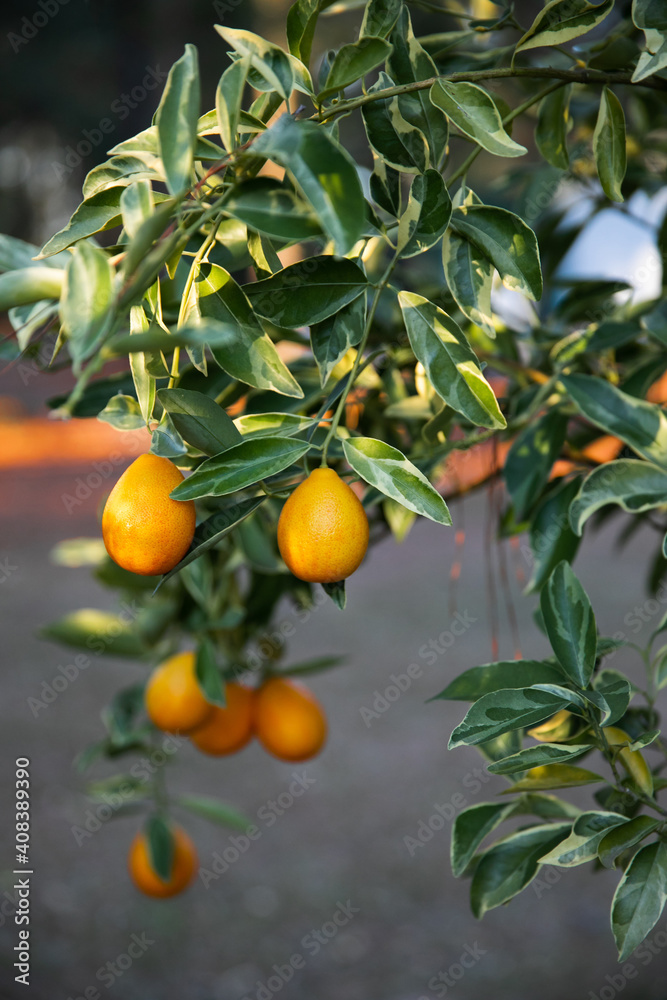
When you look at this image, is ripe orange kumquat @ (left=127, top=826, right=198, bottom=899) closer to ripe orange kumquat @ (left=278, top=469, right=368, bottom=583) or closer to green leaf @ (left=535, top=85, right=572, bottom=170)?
ripe orange kumquat @ (left=278, top=469, right=368, bottom=583)

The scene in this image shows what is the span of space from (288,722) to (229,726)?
6 cm

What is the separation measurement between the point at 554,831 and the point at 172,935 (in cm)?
130

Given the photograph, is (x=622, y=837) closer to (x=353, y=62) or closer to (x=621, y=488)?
(x=621, y=488)

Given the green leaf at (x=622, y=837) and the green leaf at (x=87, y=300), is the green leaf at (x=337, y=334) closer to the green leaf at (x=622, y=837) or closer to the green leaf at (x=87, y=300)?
the green leaf at (x=87, y=300)

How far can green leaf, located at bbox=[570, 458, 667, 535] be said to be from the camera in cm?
44

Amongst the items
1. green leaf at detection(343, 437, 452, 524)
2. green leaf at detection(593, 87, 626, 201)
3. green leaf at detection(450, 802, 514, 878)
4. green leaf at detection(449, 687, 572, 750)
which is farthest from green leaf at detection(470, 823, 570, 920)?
green leaf at detection(593, 87, 626, 201)

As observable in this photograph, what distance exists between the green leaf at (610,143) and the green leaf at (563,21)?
48 mm

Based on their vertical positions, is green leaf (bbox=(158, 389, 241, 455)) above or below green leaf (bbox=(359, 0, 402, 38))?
below

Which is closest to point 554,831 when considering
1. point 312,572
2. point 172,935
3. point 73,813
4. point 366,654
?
point 312,572

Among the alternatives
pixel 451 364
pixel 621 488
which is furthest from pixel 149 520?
pixel 621 488

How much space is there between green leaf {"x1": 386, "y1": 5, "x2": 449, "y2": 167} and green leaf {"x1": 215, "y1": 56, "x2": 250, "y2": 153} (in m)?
0.09

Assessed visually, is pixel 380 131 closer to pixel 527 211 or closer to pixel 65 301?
pixel 65 301

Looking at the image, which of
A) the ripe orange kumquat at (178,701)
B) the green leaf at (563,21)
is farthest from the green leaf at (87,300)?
the ripe orange kumquat at (178,701)

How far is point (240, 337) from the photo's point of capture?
0.34 meters
